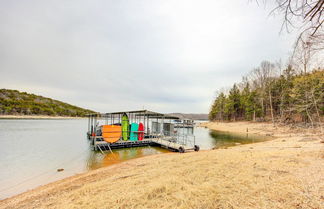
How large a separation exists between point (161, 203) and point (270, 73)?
144ft

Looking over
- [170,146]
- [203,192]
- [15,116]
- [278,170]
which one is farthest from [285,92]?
[15,116]

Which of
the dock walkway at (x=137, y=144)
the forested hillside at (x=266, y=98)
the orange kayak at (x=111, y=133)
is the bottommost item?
the dock walkway at (x=137, y=144)

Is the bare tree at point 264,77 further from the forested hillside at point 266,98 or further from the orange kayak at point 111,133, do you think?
the orange kayak at point 111,133

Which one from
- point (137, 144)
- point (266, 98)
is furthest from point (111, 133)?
point (266, 98)

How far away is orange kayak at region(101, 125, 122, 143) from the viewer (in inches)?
569

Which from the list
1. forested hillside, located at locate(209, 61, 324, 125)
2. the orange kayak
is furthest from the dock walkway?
forested hillside, located at locate(209, 61, 324, 125)

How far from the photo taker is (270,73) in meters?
36.2

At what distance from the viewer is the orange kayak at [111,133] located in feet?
47.4

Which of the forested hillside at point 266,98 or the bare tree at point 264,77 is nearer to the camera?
the forested hillside at point 266,98

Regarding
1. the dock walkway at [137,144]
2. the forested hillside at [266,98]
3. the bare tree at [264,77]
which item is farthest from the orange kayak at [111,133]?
the bare tree at [264,77]

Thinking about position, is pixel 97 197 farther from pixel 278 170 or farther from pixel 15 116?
pixel 15 116

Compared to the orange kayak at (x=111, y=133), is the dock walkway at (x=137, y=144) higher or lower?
lower

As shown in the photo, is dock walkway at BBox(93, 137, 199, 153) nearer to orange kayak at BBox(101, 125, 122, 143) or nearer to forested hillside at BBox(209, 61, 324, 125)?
orange kayak at BBox(101, 125, 122, 143)

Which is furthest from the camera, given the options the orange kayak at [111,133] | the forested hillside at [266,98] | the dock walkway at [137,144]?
the forested hillside at [266,98]
